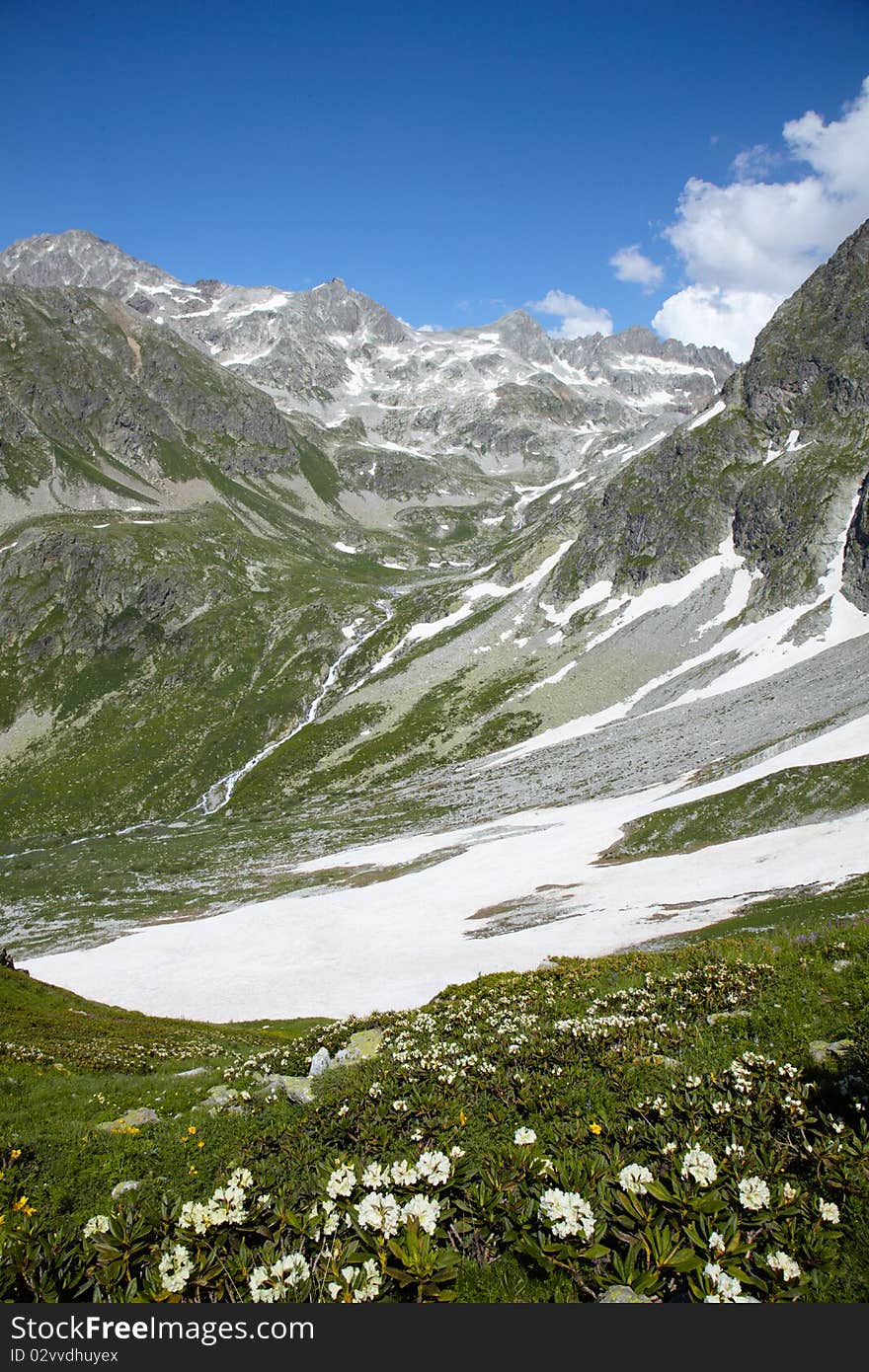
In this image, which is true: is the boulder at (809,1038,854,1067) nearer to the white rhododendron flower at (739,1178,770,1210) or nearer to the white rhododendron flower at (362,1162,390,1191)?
the white rhododendron flower at (739,1178,770,1210)

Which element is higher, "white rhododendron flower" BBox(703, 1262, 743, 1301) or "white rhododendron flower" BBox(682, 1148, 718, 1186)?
"white rhododendron flower" BBox(703, 1262, 743, 1301)

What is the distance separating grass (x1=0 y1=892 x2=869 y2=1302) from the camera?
19.0ft

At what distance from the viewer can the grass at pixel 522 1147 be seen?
5785 millimetres

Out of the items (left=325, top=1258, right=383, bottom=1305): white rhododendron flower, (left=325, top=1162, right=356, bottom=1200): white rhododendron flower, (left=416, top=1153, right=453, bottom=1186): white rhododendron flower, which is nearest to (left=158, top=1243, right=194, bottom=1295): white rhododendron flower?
(left=325, top=1258, right=383, bottom=1305): white rhododendron flower

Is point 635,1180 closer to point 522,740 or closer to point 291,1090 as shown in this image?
point 291,1090

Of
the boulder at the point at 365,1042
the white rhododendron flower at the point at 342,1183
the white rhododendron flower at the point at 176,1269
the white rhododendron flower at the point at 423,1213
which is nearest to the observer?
the white rhododendron flower at the point at 176,1269

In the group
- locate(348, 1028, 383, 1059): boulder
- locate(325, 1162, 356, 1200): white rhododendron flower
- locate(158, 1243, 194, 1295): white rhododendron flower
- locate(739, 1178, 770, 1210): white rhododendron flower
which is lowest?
locate(348, 1028, 383, 1059): boulder

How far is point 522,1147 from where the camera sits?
25.4ft

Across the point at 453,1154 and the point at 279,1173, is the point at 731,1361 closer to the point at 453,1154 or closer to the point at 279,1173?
the point at 453,1154

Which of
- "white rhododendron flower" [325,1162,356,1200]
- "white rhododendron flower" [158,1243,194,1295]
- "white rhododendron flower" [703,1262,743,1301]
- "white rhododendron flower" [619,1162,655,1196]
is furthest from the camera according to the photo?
"white rhododendron flower" [325,1162,356,1200]

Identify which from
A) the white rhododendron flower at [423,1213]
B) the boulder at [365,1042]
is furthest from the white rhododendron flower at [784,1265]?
the boulder at [365,1042]

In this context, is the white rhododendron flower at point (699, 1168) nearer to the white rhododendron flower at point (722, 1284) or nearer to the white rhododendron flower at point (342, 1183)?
the white rhododendron flower at point (722, 1284)

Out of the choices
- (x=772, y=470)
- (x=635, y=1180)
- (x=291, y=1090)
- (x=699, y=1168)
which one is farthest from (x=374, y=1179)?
(x=772, y=470)

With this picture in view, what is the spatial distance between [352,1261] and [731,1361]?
311 centimetres
